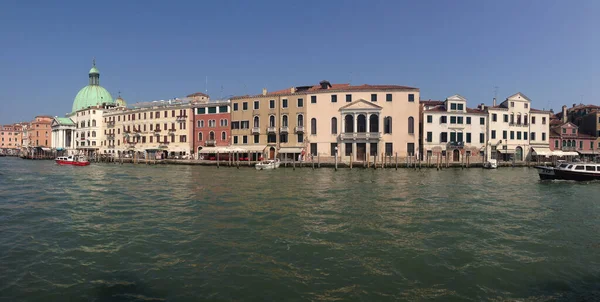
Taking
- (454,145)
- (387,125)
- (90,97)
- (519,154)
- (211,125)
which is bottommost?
(519,154)

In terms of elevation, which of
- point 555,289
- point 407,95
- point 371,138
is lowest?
point 555,289

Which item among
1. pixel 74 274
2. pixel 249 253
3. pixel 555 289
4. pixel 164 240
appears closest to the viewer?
pixel 555 289

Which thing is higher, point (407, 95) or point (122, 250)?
point (407, 95)

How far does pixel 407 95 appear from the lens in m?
39.5

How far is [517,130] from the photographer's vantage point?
143 ft

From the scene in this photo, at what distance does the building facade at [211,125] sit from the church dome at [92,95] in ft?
105

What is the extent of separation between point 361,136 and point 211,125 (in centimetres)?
2037

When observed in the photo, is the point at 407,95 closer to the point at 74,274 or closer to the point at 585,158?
the point at 585,158

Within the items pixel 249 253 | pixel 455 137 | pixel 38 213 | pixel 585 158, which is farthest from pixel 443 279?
pixel 585 158

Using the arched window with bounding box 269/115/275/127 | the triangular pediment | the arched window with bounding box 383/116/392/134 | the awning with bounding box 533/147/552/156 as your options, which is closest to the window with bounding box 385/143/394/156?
the arched window with bounding box 383/116/392/134

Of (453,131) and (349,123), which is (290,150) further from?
(453,131)

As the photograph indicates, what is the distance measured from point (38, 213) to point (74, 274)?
7.18 m

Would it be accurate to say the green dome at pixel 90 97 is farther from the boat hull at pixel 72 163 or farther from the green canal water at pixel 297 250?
the green canal water at pixel 297 250

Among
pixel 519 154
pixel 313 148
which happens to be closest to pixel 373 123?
pixel 313 148
